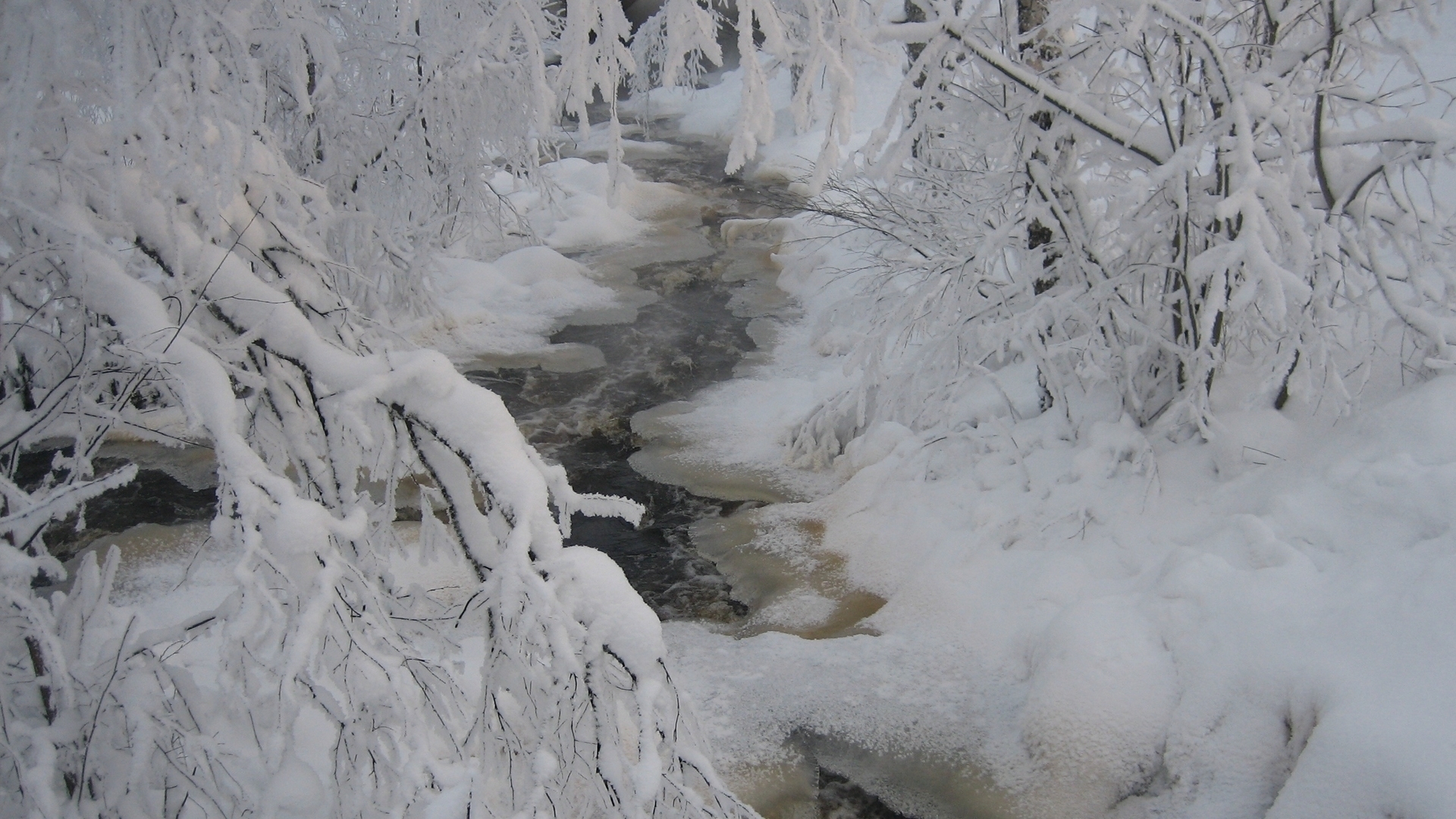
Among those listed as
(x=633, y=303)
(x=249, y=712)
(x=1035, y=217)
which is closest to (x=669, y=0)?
(x=249, y=712)

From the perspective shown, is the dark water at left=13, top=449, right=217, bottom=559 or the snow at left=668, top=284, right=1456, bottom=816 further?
the dark water at left=13, top=449, right=217, bottom=559

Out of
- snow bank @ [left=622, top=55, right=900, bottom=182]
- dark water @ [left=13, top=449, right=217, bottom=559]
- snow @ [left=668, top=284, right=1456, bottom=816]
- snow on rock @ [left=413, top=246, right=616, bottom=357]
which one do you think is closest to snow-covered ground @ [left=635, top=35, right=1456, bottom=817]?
snow @ [left=668, top=284, right=1456, bottom=816]

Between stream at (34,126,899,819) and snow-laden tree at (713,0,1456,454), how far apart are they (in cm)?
181

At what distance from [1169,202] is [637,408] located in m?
4.90

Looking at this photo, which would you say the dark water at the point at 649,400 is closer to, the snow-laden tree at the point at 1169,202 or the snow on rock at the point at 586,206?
the snow on rock at the point at 586,206

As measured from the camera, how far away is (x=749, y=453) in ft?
23.8

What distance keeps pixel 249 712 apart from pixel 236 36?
141 cm

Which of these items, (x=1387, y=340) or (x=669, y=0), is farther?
(x=1387, y=340)

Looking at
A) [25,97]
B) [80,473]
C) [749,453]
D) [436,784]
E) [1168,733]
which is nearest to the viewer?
[25,97]

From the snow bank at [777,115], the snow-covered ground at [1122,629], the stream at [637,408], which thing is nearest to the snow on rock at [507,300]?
the stream at [637,408]

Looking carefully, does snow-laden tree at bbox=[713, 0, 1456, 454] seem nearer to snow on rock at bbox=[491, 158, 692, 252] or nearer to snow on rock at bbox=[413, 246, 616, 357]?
→ snow on rock at bbox=[413, 246, 616, 357]

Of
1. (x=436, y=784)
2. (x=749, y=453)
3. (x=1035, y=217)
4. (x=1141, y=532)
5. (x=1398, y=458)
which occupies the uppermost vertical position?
(x=1035, y=217)

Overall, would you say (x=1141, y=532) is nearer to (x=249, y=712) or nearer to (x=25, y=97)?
(x=249, y=712)

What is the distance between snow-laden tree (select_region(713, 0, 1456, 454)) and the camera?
3.78 m
